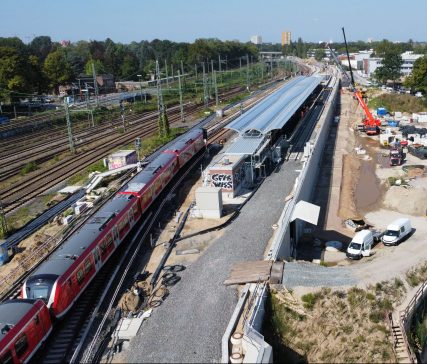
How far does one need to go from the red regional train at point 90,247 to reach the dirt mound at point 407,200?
55.0 ft

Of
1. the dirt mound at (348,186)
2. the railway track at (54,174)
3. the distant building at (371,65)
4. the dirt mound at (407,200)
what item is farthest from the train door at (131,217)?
the distant building at (371,65)

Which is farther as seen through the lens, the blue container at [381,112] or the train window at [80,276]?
the blue container at [381,112]

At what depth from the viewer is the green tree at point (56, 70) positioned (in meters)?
85.6

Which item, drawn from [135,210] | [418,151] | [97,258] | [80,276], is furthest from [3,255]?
[418,151]

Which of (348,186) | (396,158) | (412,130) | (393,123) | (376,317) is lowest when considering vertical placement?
(348,186)

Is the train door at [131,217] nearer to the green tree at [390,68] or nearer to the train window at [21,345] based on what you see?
the train window at [21,345]

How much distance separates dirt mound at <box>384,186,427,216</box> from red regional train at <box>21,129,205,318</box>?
55.0 feet

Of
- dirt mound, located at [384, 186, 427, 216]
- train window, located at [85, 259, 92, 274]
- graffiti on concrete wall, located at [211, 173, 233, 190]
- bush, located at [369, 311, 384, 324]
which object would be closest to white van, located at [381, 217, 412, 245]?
dirt mound, located at [384, 186, 427, 216]

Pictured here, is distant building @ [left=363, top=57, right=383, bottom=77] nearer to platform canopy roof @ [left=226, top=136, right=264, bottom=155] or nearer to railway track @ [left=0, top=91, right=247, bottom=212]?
railway track @ [left=0, top=91, right=247, bottom=212]

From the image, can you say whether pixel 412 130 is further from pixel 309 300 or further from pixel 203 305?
pixel 203 305

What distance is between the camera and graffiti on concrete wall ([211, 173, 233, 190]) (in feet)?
91.4

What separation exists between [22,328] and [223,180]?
1574cm

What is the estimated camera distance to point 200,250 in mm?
21391

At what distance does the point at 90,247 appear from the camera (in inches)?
742
